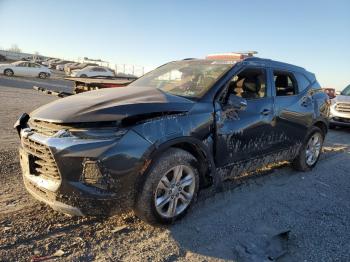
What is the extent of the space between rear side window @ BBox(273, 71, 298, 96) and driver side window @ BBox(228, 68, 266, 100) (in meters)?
0.37

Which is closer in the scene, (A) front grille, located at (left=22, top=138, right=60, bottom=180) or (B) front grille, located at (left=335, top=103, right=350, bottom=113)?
(A) front grille, located at (left=22, top=138, right=60, bottom=180)

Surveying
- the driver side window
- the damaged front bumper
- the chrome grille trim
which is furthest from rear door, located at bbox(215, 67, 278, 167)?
the chrome grille trim

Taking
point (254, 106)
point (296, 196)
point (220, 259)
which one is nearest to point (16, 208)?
point (220, 259)

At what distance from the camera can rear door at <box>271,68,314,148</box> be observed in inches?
214

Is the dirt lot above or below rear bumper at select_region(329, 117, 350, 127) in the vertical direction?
above

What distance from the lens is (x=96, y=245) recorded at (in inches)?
137

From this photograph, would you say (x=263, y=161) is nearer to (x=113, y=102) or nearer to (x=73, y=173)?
(x=113, y=102)

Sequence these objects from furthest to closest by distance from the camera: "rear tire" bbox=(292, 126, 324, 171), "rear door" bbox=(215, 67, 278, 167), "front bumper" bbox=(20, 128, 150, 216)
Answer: "rear tire" bbox=(292, 126, 324, 171)
"rear door" bbox=(215, 67, 278, 167)
"front bumper" bbox=(20, 128, 150, 216)

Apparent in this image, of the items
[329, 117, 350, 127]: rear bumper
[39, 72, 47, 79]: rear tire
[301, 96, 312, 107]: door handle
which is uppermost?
[301, 96, 312, 107]: door handle

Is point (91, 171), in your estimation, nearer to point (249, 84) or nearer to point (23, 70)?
point (249, 84)

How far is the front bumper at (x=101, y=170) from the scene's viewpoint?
3266 mm

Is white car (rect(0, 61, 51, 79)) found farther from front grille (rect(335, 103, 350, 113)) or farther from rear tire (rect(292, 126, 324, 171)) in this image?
rear tire (rect(292, 126, 324, 171))

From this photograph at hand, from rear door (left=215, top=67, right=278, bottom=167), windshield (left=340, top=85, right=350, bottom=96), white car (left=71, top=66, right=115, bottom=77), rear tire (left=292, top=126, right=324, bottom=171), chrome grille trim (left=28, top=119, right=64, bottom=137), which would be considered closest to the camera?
chrome grille trim (left=28, top=119, right=64, bottom=137)

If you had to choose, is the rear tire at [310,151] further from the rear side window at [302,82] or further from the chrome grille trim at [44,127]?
the chrome grille trim at [44,127]
